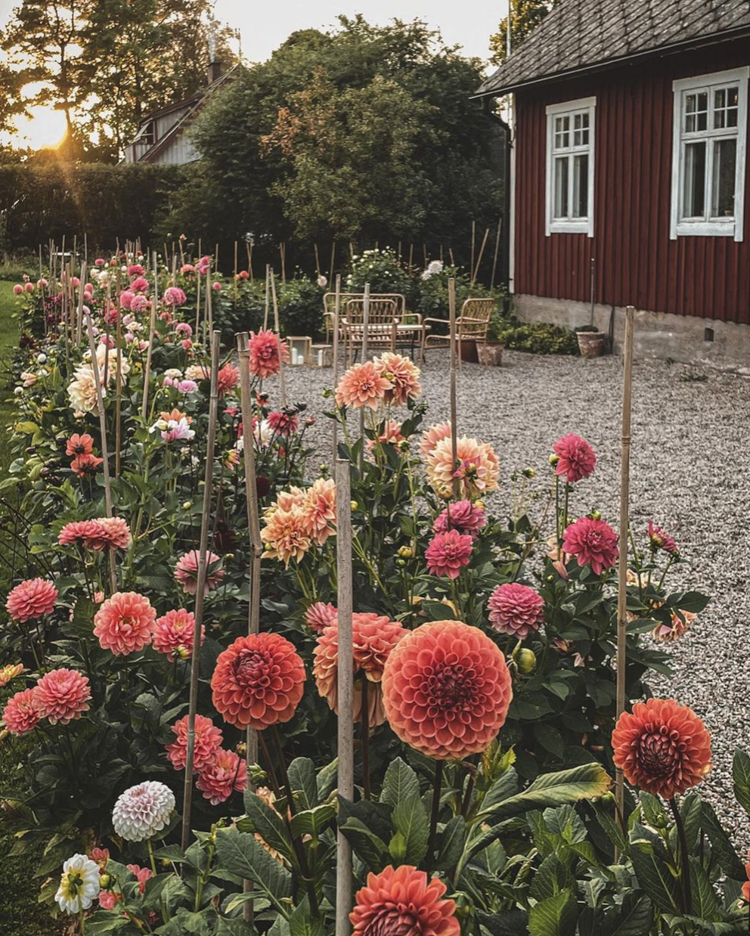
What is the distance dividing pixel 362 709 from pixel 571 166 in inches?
499

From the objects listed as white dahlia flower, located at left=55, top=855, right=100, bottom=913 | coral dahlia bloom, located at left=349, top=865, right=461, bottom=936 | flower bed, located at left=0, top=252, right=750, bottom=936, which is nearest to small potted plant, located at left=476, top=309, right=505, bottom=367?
flower bed, located at left=0, top=252, right=750, bottom=936

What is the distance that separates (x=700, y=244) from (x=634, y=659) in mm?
9395

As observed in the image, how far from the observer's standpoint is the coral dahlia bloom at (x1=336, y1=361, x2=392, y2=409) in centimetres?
Result: 264

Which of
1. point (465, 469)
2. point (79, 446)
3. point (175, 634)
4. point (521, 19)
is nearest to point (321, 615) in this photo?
point (175, 634)

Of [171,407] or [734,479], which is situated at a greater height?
[171,407]

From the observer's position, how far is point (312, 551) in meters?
2.46

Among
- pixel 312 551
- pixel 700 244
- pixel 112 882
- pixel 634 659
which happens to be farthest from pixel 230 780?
pixel 700 244

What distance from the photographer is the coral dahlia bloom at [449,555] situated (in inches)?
84.2

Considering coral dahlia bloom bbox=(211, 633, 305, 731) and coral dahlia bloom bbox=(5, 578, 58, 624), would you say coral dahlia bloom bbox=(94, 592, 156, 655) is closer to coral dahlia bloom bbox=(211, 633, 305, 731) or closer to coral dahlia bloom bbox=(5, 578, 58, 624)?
coral dahlia bloom bbox=(5, 578, 58, 624)

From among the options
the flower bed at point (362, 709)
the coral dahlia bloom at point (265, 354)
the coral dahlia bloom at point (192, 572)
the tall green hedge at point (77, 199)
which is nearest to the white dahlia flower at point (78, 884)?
the flower bed at point (362, 709)

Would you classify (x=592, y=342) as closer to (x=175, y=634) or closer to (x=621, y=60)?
(x=621, y=60)

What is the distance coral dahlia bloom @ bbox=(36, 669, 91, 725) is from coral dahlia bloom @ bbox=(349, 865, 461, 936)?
3.79ft

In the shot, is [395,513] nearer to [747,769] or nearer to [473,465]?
[473,465]

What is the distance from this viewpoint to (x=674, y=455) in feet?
24.3
